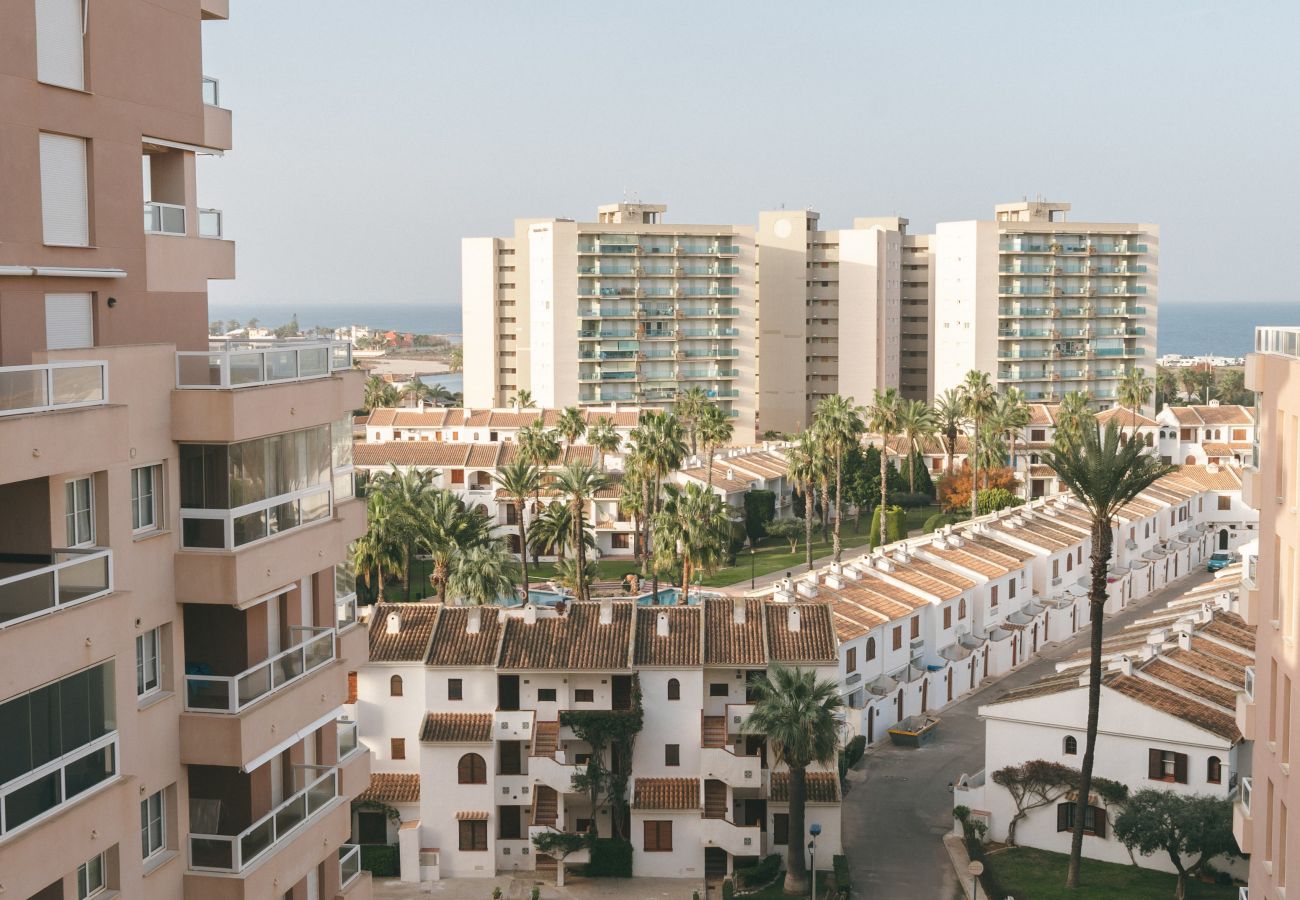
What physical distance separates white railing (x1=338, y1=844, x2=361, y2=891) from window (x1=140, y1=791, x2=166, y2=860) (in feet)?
13.0

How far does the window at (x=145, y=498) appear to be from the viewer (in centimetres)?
1753

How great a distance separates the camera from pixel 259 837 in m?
19.1

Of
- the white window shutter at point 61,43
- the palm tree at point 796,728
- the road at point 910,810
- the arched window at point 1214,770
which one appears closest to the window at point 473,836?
the palm tree at point 796,728

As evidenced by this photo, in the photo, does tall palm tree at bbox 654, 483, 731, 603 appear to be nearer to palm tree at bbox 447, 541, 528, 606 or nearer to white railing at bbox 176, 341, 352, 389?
palm tree at bbox 447, 541, 528, 606

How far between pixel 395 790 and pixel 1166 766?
25981mm

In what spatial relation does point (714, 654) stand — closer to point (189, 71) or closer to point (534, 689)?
point (534, 689)

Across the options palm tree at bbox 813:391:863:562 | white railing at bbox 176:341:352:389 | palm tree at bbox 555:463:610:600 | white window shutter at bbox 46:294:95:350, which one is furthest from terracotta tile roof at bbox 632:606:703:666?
palm tree at bbox 813:391:863:562

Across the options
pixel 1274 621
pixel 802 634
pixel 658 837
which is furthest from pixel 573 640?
pixel 1274 621

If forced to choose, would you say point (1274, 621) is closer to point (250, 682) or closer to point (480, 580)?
point (250, 682)

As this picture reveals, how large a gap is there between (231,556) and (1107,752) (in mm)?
39022

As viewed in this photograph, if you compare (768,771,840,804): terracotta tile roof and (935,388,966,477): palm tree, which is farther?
(935,388,966,477): palm tree

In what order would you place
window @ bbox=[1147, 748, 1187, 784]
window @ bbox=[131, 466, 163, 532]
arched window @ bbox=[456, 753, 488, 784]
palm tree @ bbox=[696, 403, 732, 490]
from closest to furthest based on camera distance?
window @ bbox=[131, 466, 163, 532]
window @ bbox=[1147, 748, 1187, 784]
arched window @ bbox=[456, 753, 488, 784]
palm tree @ bbox=[696, 403, 732, 490]

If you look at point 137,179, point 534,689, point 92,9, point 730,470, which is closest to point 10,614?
point 137,179

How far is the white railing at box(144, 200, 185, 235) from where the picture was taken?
1961 cm
